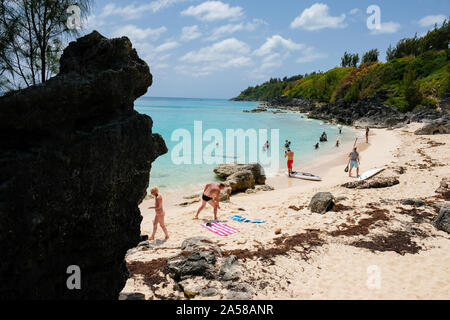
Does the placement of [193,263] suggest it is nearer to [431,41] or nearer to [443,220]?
[443,220]

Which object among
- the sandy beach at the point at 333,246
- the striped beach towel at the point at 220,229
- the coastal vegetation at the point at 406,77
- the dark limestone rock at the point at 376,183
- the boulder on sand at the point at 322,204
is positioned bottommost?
the striped beach towel at the point at 220,229

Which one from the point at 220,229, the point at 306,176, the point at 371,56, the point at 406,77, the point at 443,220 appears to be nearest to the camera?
the point at 443,220

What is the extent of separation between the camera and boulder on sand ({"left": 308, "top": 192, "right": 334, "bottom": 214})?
31.4ft

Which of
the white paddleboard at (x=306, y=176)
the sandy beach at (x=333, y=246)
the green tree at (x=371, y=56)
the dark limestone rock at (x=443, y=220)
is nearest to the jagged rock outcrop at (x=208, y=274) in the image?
the sandy beach at (x=333, y=246)

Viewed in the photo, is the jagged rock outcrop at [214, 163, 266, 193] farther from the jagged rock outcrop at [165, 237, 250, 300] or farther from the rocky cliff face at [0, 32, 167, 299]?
the rocky cliff face at [0, 32, 167, 299]

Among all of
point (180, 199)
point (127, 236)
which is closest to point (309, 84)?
point (180, 199)

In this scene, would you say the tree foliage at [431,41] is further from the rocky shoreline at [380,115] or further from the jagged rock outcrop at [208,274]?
the jagged rock outcrop at [208,274]

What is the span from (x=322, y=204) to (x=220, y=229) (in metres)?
3.87

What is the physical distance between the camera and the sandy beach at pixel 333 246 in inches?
210

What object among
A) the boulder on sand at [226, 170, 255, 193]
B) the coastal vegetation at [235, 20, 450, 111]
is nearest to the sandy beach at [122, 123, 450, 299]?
the boulder on sand at [226, 170, 255, 193]

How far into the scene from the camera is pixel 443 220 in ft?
25.1

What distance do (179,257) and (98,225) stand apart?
2696mm

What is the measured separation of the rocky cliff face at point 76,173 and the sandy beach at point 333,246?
6.28 ft

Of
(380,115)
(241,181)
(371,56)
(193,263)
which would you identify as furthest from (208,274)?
(371,56)
